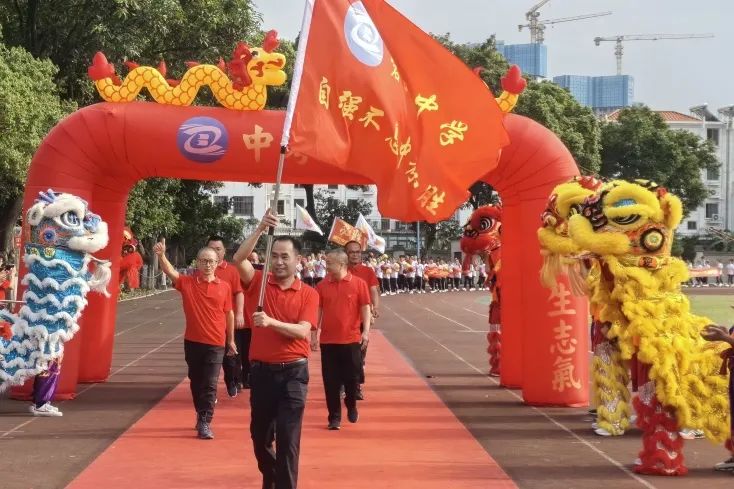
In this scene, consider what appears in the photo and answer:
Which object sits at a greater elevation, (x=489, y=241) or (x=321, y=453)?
(x=489, y=241)

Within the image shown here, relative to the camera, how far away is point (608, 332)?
8969mm

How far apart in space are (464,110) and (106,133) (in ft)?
15.1

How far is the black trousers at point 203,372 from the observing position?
934 centimetres

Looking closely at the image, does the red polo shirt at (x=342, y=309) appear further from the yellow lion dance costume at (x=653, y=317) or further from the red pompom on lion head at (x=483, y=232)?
the red pompom on lion head at (x=483, y=232)

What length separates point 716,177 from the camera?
82125 millimetres

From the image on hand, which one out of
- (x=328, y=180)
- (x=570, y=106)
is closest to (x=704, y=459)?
(x=328, y=180)

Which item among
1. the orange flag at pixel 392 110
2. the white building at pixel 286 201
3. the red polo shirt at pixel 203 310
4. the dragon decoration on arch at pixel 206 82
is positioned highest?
Answer: the white building at pixel 286 201

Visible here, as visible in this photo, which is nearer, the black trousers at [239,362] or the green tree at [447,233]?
the black trousers at [239,362]

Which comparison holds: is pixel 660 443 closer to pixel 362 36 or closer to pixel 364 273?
pixel 362 36

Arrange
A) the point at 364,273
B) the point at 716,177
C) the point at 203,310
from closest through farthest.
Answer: the point at 203,310
the point at 364,273
the point at 716,177

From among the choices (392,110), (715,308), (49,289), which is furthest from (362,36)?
(715,308)

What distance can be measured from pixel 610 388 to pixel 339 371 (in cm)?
252

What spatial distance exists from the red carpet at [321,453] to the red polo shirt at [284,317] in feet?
4.54

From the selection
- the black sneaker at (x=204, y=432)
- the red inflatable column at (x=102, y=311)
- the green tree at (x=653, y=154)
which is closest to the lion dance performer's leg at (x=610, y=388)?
the black sneaker at (x=204, y=432)
